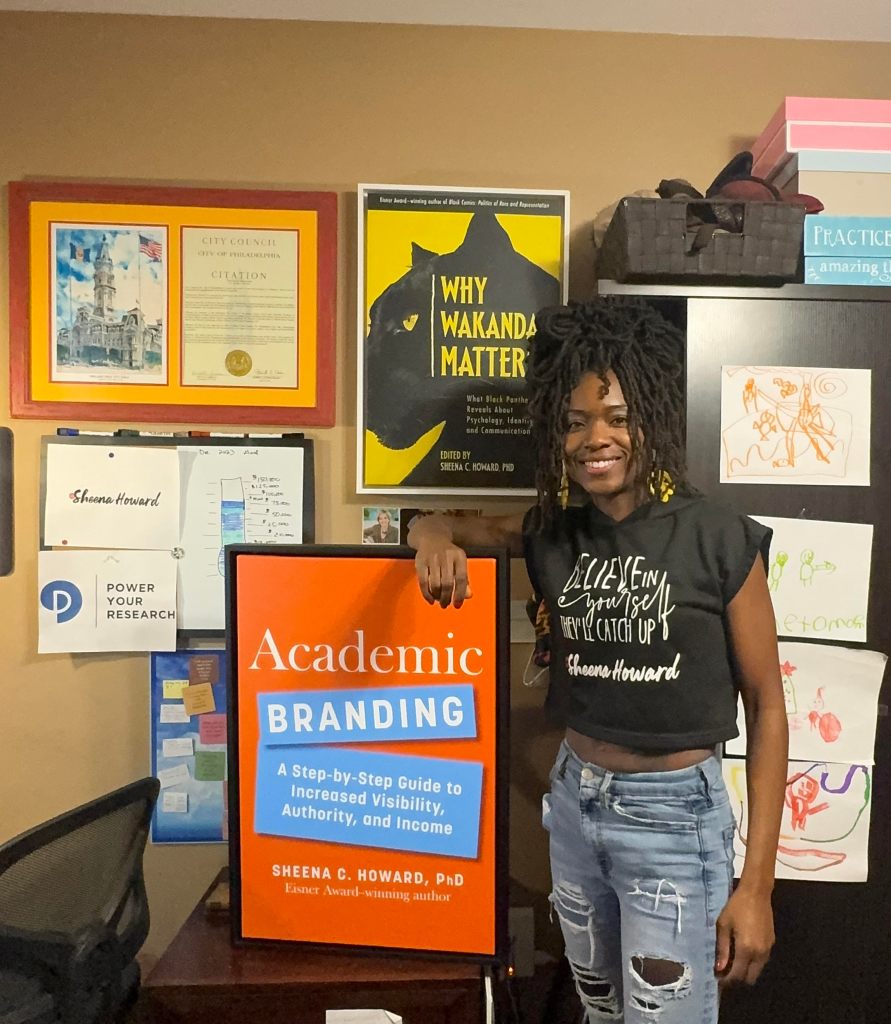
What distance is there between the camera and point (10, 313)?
1541 mm

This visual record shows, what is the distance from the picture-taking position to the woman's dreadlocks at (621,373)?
107 cm

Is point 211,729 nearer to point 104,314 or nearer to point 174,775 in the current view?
point 174,775

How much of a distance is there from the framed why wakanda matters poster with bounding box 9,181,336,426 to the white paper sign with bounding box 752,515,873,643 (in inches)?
36.1

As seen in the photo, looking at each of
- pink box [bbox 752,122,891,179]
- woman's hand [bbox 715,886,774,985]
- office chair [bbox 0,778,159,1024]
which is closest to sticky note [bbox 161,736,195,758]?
office chair [bbox 0,778,159,1024]

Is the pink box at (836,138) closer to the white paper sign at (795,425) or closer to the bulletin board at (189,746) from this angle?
the white paper sign at (795,425)

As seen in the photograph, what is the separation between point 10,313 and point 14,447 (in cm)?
28

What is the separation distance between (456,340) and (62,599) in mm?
993

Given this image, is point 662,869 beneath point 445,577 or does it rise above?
beneath

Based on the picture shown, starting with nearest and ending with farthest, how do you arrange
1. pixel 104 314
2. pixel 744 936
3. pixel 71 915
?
pixel 744 936 < pixel 71 915 < pixel 104 314

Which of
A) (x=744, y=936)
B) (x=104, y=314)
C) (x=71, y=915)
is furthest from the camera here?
(x=104, y=314)

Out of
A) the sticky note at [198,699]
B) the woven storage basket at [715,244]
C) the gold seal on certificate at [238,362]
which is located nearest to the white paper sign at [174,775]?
the sticky note at [198,699]

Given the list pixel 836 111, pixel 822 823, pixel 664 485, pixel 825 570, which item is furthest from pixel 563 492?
pixel 836 111

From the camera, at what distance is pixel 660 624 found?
1.04 metres

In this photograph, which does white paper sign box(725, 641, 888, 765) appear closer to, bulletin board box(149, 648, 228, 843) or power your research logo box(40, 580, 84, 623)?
bulletin board box(149, 648, 228, 843)
